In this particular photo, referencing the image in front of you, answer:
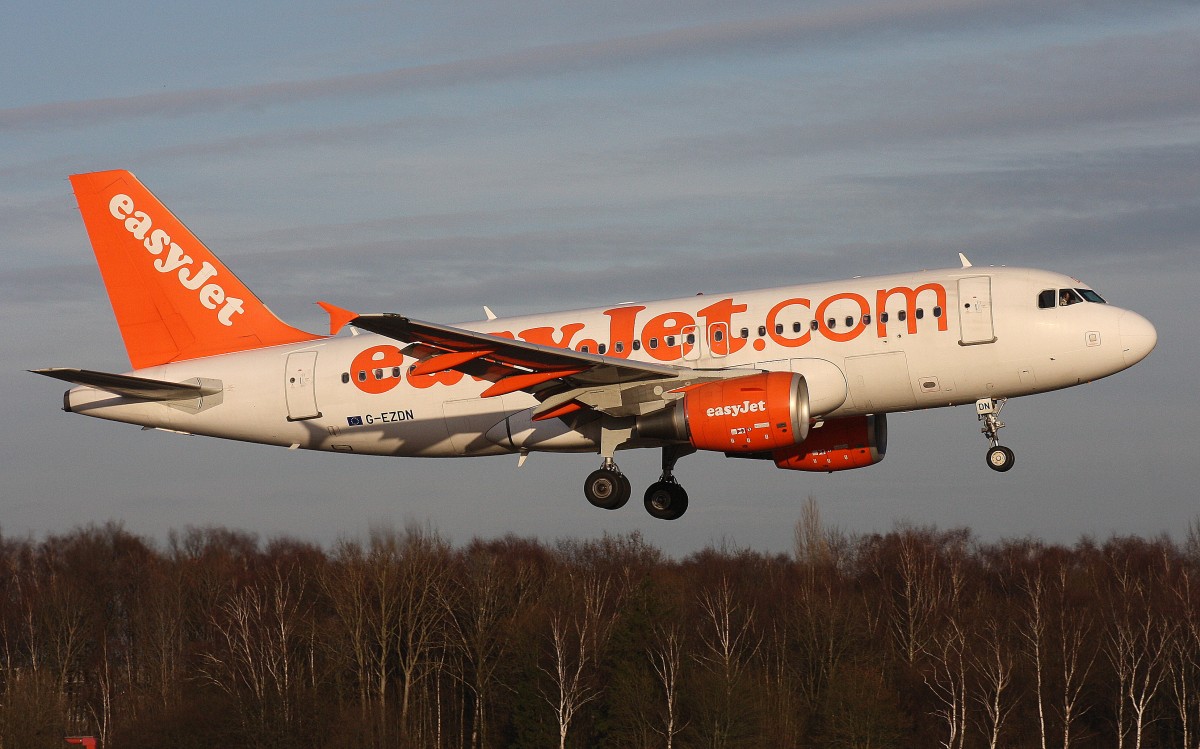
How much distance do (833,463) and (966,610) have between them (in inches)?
2442

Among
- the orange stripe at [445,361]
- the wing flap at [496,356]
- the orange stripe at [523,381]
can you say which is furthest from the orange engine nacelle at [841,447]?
the orange stripe at [445,361]

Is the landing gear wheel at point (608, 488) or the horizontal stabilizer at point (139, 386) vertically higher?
the horizontal stabilizer at point (139, 386)

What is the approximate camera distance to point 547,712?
278 feet

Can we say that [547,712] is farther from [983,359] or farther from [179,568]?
[983,359]

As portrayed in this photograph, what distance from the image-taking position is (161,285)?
148ft

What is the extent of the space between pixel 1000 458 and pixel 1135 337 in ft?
13.9

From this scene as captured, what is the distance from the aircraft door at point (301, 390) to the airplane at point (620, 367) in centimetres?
5

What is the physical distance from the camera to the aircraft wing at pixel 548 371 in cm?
3475

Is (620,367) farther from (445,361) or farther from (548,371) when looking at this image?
(445,361)

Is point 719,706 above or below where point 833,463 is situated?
below

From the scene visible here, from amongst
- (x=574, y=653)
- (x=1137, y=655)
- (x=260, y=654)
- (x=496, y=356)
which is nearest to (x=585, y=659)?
(x=574, y=653)

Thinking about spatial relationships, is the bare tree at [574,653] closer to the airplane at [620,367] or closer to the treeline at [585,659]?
the treeline at [585,659]

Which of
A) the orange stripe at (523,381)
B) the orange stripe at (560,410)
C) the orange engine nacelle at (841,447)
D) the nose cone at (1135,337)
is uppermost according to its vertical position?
the nose cone at (1135,337)

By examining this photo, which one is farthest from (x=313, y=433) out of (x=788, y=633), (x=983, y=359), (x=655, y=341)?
(x=788, y=633)
